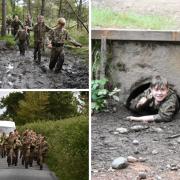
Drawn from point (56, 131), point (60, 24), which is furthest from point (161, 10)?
point (56, 131)

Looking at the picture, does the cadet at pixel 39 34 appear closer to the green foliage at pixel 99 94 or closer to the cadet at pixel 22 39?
the cadet at pixel 22 39

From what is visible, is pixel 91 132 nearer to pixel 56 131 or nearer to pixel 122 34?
pixel 56 131

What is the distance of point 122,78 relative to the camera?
6285 mm

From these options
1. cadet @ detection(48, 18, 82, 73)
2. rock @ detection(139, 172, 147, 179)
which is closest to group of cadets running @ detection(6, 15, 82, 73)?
cadet @ detection(48, 18, 82, 73)

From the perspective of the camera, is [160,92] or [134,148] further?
[160,92]

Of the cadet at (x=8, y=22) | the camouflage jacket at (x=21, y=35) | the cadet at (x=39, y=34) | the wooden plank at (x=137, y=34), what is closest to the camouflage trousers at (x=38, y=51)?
the cadet at (x=39, y=34)

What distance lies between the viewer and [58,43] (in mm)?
6070

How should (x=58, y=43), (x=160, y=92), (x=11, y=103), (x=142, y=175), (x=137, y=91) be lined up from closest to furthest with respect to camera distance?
(x=142, y=175) → (x=11, y=103) → (x=58, y=43) → (x=160, y=92) → (x=137, y=91)

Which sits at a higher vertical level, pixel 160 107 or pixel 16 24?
pixel 16 24

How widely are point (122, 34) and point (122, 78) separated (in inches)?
14.6

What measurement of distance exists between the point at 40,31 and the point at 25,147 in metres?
0.92

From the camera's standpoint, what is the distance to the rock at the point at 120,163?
19.4 feet

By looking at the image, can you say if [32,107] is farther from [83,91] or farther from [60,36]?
[60,36]

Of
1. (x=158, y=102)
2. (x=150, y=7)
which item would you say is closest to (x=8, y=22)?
(x=150, y=7)
